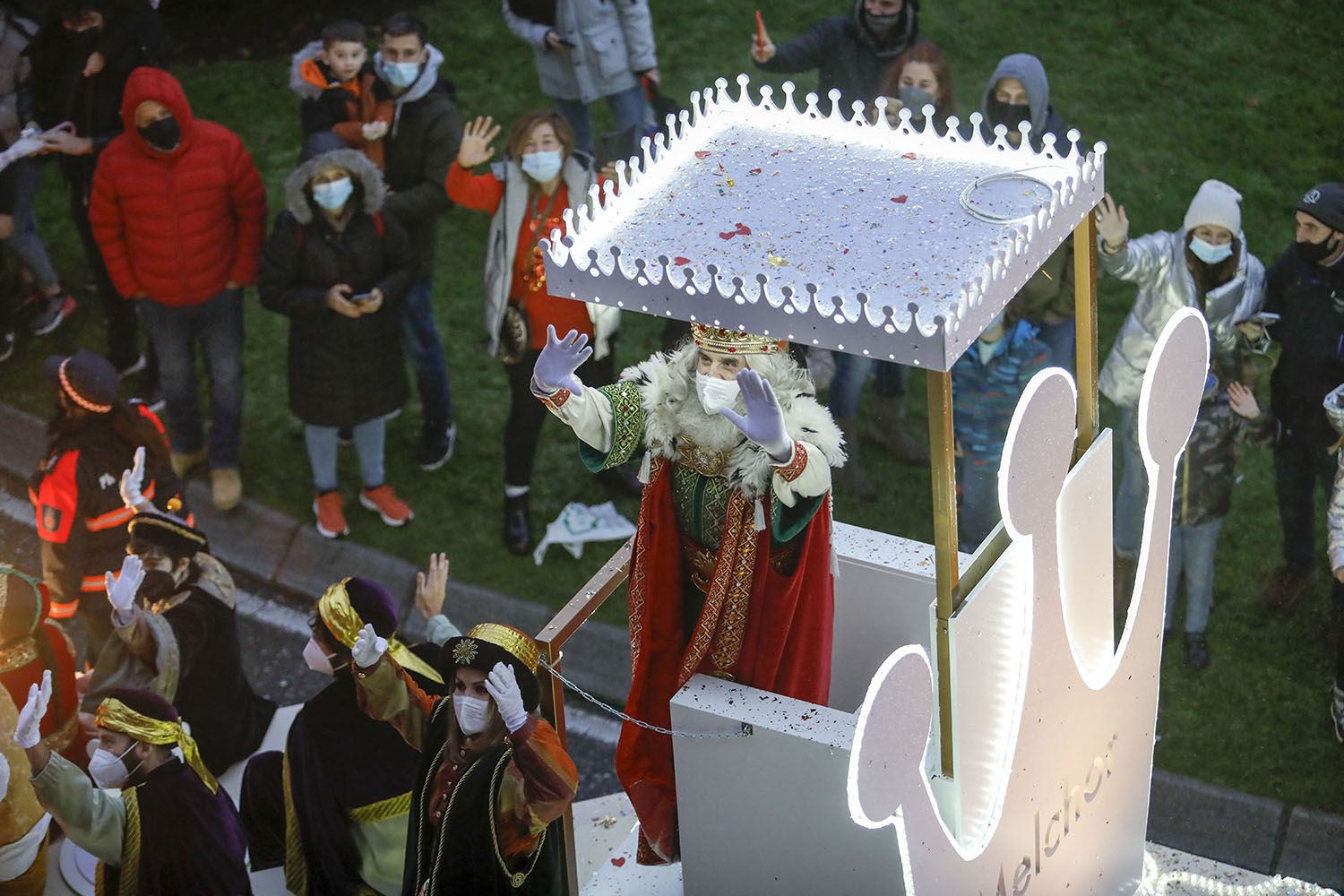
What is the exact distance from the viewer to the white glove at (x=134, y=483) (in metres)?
6.69

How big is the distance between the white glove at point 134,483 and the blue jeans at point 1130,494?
3526 mm

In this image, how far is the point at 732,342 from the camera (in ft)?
15.8

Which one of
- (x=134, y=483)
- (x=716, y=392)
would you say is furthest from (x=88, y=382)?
(x=716, y=392)

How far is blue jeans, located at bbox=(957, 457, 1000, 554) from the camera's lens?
7.27 m

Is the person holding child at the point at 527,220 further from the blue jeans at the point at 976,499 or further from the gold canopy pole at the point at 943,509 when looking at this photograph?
the gold canopy pole at the point at 943,509

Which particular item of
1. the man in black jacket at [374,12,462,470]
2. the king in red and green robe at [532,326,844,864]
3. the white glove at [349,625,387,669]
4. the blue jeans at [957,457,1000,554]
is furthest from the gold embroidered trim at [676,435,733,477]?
the man in black jacket at [374,12,462,470]

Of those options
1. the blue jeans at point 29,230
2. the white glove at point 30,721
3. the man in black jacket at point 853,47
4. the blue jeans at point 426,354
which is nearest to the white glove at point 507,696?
the white glove at point 30,721

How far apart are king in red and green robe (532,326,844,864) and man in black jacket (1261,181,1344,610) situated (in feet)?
8.05

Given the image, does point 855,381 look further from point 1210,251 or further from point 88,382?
point 88,382

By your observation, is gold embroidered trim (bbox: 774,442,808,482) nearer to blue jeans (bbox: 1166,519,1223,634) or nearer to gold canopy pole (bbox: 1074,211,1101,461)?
gold canopy pole (bbox: 1074,211,1101,461)

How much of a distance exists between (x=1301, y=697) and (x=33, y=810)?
14.3 ft

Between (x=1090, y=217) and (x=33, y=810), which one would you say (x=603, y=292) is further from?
(x=33, y=810)

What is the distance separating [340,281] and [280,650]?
1.50 metres

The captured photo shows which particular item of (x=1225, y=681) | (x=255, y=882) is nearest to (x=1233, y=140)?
(x=1225, y=681)
